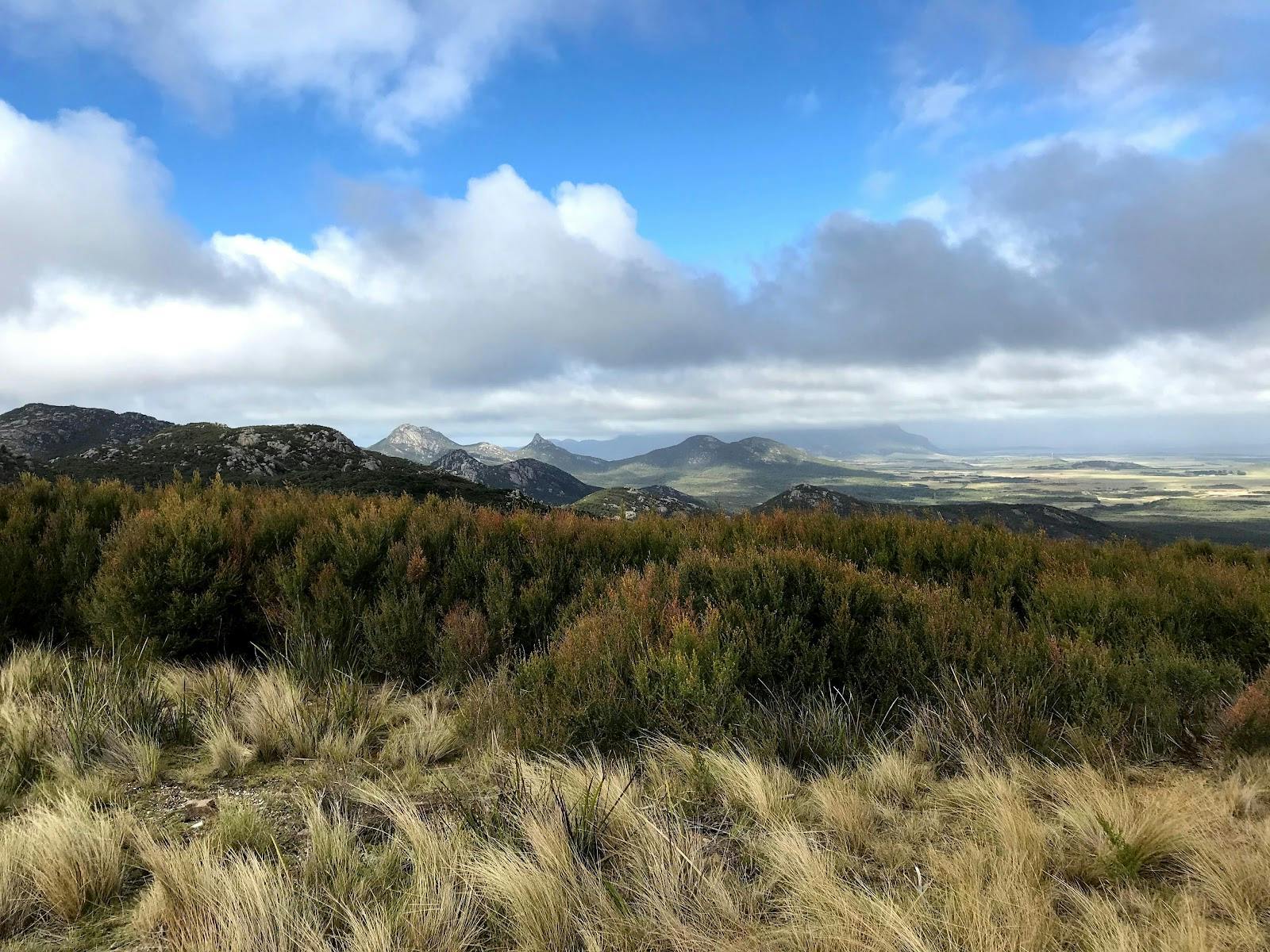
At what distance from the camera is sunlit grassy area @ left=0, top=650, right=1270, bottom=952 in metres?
2.47

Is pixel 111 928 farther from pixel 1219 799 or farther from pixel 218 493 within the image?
pixel 218 493

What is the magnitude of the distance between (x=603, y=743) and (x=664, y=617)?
1.19 m

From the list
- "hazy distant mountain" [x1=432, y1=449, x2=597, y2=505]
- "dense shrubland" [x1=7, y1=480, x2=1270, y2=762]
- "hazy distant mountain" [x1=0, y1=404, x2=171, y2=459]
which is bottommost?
"hazy distant mountain" [x1=432, y1=449, x2=597, y2=505]

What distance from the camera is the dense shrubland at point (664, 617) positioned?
4.56 m

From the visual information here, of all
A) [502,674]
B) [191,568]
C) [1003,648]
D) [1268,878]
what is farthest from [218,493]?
[1268,878]

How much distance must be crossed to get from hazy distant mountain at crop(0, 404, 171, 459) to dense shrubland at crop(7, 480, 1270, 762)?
115716 mm

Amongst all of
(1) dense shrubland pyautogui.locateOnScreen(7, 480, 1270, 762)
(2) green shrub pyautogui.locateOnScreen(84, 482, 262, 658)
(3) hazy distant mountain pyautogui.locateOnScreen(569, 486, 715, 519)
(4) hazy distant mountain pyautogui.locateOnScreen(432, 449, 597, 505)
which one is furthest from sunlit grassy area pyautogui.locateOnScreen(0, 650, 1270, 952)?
(4) hazy distant mountain pyautogui.locateOnScreen(432, 449, 597, 505)

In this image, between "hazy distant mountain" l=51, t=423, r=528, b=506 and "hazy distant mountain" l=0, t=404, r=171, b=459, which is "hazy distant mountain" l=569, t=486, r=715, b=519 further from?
"hazy distant mountain" l=0, t=404, r=171, b=459

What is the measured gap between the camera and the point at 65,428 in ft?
334

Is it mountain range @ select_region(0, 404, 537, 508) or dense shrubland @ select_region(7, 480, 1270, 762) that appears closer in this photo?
dense shrubland @ select_region(7, 480, 1270, 762)

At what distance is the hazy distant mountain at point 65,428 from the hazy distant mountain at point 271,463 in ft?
141

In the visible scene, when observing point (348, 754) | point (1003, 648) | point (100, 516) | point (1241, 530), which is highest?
point (100, 516)

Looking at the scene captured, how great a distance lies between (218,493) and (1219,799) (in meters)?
12.3

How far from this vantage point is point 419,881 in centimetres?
268
